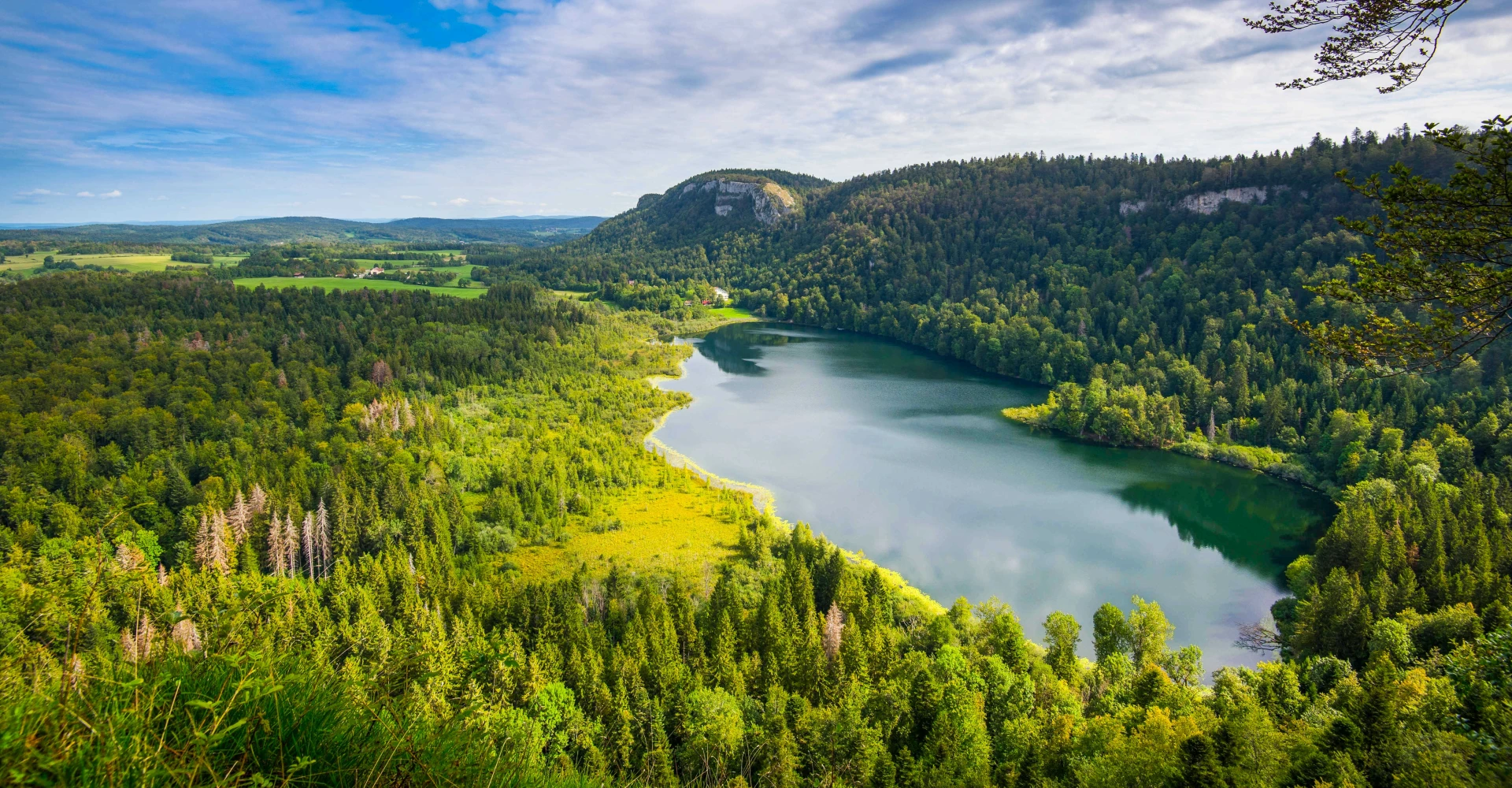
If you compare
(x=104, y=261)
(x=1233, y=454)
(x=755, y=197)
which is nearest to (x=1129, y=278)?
(x=1233, y=454)

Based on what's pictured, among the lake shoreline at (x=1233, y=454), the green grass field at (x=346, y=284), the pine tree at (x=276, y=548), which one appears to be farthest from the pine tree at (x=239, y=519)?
the green grass field at (x=346, y=284)

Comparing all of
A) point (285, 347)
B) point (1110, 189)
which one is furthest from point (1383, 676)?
point (1110, 189)

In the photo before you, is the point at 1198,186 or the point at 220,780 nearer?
the point at 220,780

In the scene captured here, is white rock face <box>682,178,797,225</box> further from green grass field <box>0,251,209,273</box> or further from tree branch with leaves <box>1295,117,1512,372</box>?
tree branch with leaves <box>1295,117,1512,372</box>

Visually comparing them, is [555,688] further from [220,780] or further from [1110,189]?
[1110,189]

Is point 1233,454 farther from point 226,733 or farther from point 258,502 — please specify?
point 258,502

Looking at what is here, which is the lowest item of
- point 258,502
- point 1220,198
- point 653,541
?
point 653,541
